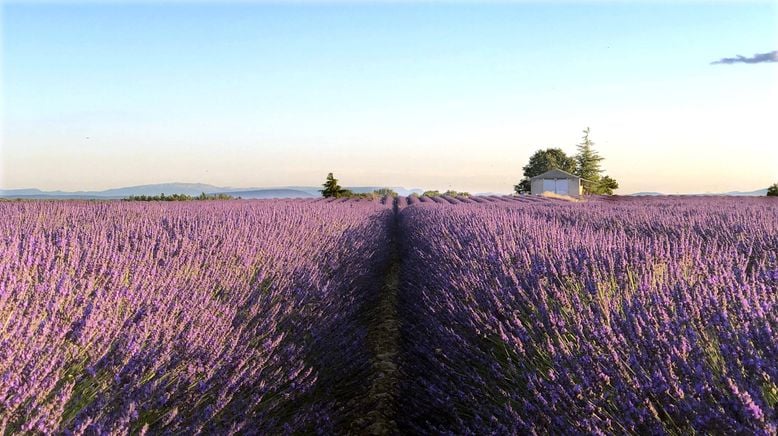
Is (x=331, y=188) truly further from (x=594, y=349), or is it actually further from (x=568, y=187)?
(x=594, y=349)

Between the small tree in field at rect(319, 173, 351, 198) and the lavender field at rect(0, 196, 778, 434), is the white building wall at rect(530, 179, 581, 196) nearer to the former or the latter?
the small tree in field at rect(319, 173, 351, 198)

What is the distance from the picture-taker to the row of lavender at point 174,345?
1800 mm

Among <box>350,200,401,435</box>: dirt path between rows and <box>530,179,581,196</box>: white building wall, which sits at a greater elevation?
<box>530,179,581,196</box>: white building wall

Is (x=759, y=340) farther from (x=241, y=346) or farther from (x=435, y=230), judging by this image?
(x=435, y=230)

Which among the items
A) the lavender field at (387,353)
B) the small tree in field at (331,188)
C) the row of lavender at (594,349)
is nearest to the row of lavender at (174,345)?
the lavender field at (387,353)

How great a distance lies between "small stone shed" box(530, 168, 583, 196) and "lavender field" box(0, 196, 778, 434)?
121ft

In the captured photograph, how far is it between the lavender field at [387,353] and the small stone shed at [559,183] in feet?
121

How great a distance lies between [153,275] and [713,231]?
4.96 meters

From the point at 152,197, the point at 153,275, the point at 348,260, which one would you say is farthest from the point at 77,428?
the point at 152,197

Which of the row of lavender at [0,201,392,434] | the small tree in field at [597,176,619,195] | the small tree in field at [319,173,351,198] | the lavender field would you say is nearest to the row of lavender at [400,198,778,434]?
the lavender field

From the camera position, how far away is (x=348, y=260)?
16.8ft

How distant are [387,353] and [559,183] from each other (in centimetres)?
3753

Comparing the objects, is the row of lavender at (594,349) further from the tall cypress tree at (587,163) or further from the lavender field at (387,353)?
the tall cypress tree at (587,163)

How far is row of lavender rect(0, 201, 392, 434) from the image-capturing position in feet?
5.90
